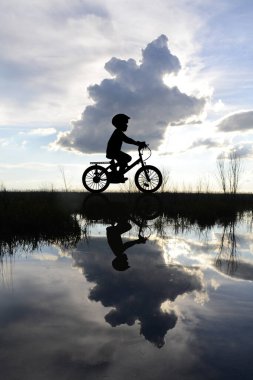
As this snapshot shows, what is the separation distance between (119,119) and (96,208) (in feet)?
9.61

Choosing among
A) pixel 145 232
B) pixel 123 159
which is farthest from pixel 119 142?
pixel 145 232

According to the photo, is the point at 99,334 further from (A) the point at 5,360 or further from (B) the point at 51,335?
(A) the point at 5,360

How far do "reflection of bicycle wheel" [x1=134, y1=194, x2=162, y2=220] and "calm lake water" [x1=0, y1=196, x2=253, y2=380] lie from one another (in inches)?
166

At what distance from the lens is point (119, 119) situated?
1171cm

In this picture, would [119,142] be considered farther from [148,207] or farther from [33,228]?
[33,228]

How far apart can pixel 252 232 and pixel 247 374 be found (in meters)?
6.10

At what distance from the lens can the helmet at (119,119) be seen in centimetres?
1169

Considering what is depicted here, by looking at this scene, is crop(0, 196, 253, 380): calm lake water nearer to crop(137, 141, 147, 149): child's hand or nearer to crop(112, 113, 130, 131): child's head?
crop(112, 113, 130, 131): child's head

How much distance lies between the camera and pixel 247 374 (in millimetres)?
1930

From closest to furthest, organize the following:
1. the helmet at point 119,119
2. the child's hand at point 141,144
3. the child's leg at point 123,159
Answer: the helmet at point 119,119, the child's hand at point 141,144, the child's leg at point 123,159

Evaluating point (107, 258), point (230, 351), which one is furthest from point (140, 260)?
point (230, 351)

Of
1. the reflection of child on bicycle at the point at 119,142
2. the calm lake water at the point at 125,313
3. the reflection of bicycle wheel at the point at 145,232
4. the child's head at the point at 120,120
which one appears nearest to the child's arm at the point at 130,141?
the reflection of child on bicycle at the point at 119,142

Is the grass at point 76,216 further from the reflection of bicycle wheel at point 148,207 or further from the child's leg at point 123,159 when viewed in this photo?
the child's leg at point 123,159

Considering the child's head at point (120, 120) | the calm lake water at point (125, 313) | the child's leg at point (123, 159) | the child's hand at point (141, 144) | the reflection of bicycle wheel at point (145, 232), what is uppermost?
the child's head at point (120, 120)
